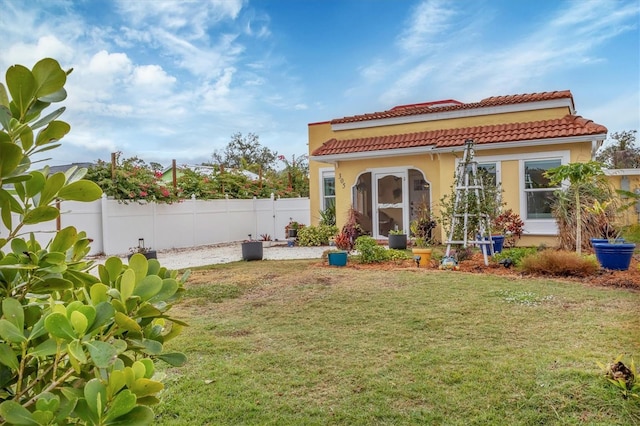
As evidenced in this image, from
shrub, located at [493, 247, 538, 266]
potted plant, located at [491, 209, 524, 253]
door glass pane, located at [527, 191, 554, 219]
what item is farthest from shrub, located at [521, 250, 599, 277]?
door glass pane, located at [527, 191, 554, 219]

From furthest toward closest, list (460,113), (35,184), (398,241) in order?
(460,113)
(398,241)
(35,184)

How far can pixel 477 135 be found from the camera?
12883 mm

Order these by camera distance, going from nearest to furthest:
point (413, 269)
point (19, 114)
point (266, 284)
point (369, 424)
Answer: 1. point (19, 114)
2. point (369, 424)
3. point (266, 284)
4. point (413, 269)

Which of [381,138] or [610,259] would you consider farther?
[381,138]

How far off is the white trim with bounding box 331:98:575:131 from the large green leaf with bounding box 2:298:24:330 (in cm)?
1407

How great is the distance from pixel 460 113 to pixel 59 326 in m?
14.3

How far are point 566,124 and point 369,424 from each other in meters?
11.9

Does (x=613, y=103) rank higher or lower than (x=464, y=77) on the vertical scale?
lower

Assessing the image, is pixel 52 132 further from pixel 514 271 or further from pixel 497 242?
pixel 497 242

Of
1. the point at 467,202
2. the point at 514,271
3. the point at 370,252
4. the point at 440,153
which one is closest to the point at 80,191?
the point at 514,271

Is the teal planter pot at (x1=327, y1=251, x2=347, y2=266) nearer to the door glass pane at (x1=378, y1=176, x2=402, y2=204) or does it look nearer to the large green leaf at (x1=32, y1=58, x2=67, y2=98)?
the door glass pane at (x1=378, y1=176, x2=402, y2=204)

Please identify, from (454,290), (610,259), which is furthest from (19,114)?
(610,259)

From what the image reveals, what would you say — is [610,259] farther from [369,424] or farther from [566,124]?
[369,424]

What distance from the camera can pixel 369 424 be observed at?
282cm
